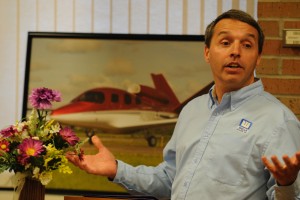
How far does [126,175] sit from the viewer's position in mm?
1893

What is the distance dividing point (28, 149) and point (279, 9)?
4.41 feet

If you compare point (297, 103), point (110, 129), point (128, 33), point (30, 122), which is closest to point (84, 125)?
point (110, 129)

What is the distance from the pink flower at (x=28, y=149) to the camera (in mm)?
1795

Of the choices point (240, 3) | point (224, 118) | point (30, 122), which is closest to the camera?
point (224, 118)

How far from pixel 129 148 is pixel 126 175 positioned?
38.8 inches

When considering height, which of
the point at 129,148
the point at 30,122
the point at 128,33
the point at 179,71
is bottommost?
the point at 129,148

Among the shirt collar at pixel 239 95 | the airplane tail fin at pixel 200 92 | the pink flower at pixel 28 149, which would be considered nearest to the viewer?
the shirt collar at pixel 239 95

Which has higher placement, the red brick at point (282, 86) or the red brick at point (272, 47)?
the red brick at point (272, 47)

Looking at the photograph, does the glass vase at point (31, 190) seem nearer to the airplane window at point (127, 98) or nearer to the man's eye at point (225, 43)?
the man's eye at point (225, 43)

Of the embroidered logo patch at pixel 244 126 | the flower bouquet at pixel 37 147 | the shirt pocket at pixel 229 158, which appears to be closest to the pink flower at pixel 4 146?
the flower bouquet at pixel 37 147

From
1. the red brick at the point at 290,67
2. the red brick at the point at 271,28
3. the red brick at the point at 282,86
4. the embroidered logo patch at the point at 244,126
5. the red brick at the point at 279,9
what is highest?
the red brick at the point at 279,9

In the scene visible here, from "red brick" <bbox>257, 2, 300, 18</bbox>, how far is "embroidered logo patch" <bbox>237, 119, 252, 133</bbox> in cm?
94

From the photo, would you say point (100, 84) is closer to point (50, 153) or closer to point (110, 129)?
point (110, 129)

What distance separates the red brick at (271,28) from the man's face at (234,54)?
74 cm
